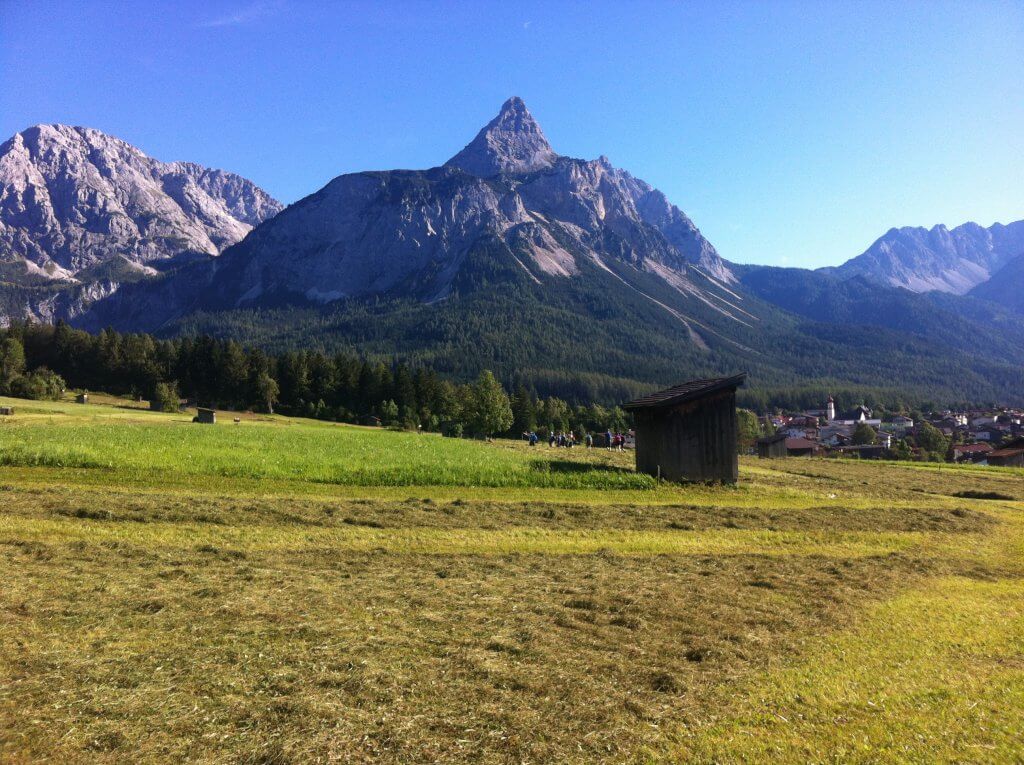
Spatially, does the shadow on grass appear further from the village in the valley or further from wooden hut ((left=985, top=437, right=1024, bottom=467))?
wooden hut ((left=985, top=437, right=1024, bottom=467))

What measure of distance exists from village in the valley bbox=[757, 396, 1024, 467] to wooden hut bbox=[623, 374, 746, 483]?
70.1m

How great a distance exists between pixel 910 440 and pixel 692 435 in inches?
5331

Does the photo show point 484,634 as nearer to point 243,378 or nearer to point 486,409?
point 486,409

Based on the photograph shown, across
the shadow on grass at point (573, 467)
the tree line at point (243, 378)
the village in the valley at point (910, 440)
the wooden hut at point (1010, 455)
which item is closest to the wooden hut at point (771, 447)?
the village in the valley at point (910, 440)

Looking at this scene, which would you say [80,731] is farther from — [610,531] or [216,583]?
[610,531]

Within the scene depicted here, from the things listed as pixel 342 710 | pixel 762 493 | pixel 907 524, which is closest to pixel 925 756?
pixel 342 710

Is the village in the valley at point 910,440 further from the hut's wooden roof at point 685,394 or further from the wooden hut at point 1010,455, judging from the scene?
the hut's wooden roof at point 685,394

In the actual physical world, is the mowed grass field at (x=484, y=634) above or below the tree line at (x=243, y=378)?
below

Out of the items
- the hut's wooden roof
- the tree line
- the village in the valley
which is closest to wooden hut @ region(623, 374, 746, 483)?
the hut's wooden roof

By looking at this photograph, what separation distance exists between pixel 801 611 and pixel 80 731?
11753 mm

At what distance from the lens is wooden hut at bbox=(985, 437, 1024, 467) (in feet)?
285

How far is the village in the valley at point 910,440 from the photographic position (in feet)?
333

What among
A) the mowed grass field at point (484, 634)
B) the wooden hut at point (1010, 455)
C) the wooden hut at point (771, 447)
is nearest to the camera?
the mowed grass field at point (484, 634)

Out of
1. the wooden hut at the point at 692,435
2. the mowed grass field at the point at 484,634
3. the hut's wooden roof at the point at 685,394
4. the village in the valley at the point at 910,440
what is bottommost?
the village in the valley at the point at 910,440
